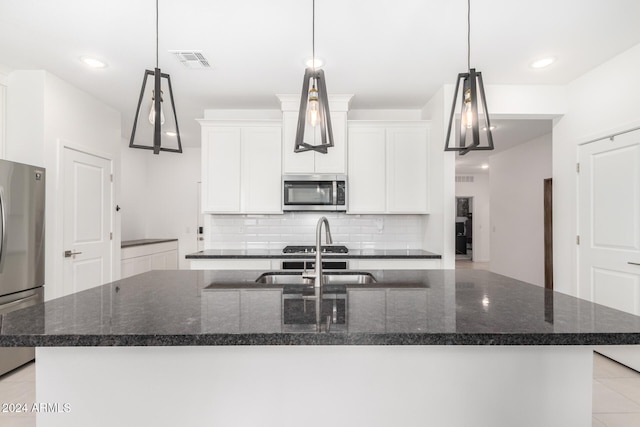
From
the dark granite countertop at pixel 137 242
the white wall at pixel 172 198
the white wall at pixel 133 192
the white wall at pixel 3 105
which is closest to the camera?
the white wall at pixel 3 105

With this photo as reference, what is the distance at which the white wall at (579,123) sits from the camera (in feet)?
9.04

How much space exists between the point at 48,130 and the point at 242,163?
5.82 feet

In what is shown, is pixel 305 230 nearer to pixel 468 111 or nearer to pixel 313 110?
pixel 313 110

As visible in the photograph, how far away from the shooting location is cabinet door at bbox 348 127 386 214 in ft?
12.2

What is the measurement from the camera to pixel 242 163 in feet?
12.2

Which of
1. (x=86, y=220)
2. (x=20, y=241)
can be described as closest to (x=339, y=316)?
(x=20, y=241)

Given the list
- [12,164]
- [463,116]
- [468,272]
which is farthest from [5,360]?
[463,116]

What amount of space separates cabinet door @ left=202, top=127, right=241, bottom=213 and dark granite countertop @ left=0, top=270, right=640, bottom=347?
214 cm

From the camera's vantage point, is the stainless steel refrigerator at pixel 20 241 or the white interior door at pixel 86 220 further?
the white interior door at pixel 86 220

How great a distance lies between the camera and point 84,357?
3.58 ft

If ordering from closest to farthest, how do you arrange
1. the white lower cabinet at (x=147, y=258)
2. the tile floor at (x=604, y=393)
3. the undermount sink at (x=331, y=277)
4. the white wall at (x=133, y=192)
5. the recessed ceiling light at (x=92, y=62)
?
1. the undermount sink at (x=331, y=277)
2. the tile floor at (x=604, y=393)
3. the recessed ceiling light at (x=92, y=62)
4. the white lower cabinet at (x=147, y=258)
5. the white wall at (x=133, y=192)

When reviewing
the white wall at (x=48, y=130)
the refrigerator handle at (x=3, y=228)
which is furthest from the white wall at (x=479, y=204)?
the refrigerator handle at (x=3, y=228)

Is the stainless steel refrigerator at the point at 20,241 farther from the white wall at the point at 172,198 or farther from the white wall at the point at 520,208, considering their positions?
the white wall at the point at 520,208

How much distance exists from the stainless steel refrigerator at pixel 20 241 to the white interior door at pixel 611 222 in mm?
4967
